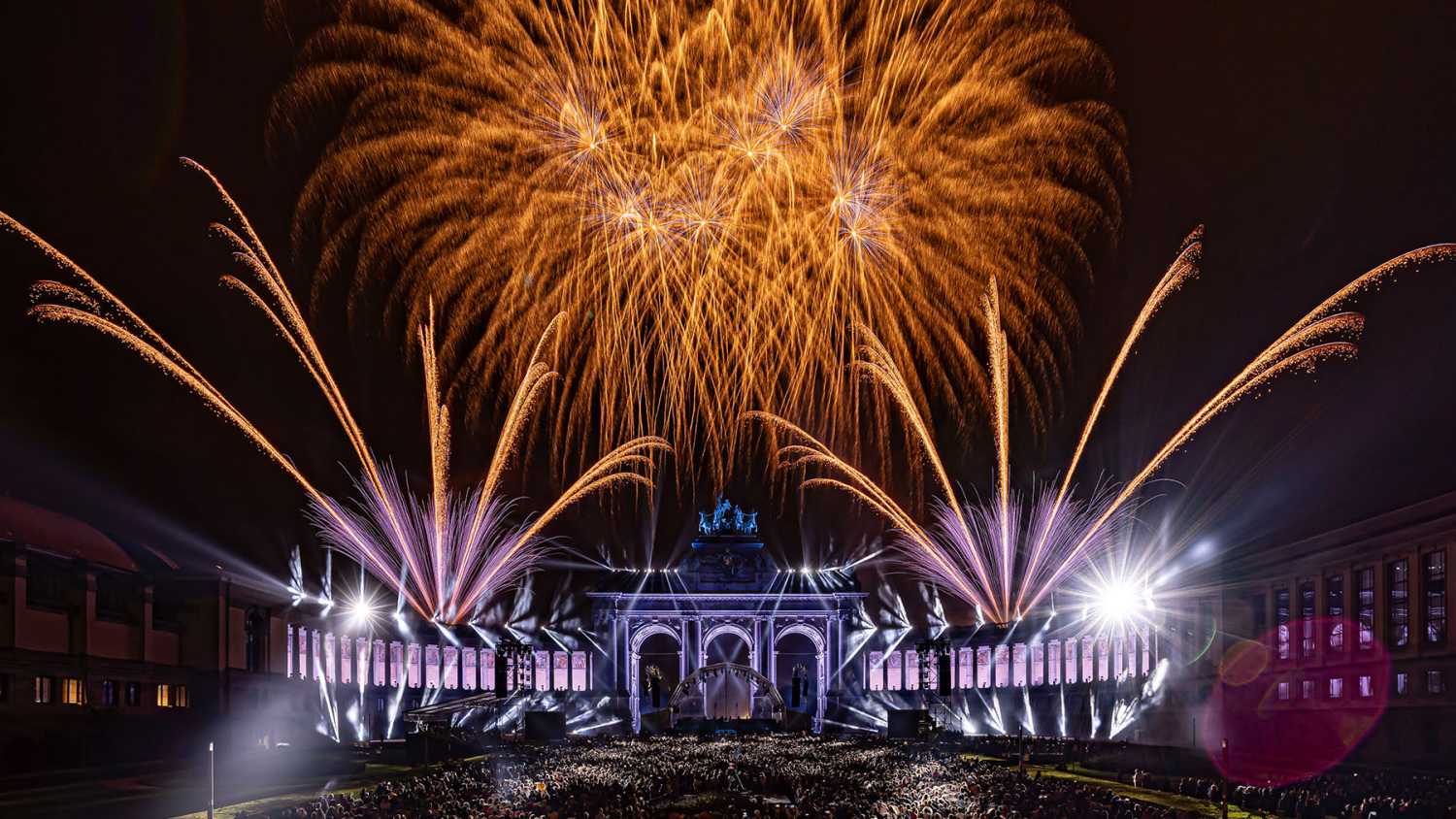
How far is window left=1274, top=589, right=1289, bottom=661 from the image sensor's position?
59.5 meters

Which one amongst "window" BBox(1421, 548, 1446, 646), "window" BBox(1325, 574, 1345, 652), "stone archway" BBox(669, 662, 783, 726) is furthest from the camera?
"stone archway" BBox(669, 662, 783, 726)

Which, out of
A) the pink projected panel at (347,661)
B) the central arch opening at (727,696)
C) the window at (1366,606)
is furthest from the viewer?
the central arch opening at (727,696)

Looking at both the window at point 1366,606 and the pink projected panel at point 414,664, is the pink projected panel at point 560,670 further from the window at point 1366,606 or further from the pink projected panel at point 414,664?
→ the window at point 1366,606

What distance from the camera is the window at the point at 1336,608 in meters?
55.2

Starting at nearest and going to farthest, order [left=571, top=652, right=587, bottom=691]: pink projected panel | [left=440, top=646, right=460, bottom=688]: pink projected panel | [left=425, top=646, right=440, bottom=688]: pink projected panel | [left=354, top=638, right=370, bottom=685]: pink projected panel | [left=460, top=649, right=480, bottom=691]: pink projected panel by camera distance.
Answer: [left=354, top=638, right=370, bottom=685]: pink projected panel
[left=425, top=646, right=440, bottom=688]: pink projected panel
[left=440, top=646, right=460, bottom=688]: pink projected panel
[left=460, top=649, right=480, bottom=691]: pink projected panel
[left=571, top=652, right=587, bottom=691]: pink projected panel

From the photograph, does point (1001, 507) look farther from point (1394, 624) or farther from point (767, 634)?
point (767, 634)

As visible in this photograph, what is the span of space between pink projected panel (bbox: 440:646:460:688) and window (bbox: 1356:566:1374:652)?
60.1 meters

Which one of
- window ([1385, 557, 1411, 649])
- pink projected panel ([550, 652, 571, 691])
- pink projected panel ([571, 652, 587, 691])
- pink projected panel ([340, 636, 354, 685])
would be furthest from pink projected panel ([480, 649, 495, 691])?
window ([1385, 557, 1411, 649])

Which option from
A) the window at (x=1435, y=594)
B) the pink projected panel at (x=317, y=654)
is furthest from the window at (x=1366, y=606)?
the pink projected panel at (x=317, y=654)

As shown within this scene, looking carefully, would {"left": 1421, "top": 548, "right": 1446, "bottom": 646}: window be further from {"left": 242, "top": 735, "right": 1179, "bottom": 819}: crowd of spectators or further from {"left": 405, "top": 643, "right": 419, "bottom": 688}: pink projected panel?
{"left": 405, "top": 643, "right": 419, "bottom": 688}: pink projected panel

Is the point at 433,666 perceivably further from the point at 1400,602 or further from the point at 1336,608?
the point at 1400,602

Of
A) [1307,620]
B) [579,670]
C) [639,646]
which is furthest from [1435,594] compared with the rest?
[579,670]

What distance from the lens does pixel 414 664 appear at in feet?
295

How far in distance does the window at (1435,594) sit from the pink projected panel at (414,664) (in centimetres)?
6081
